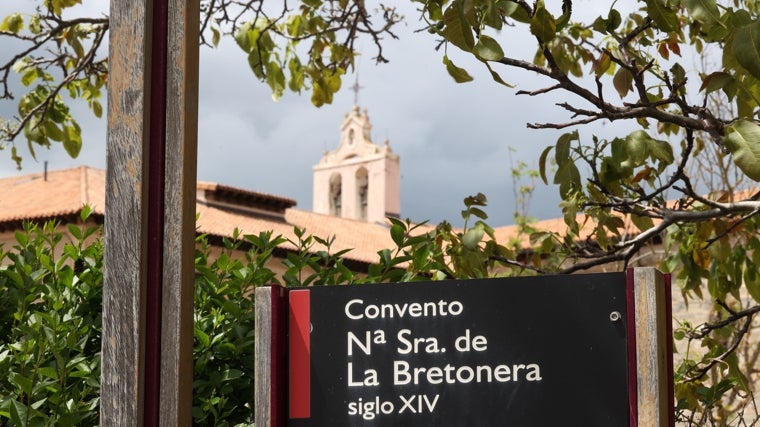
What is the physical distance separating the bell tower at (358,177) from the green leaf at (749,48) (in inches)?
2016

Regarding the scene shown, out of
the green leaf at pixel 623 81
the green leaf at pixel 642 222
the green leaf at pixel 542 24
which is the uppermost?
the green leaf at pixel 542 24

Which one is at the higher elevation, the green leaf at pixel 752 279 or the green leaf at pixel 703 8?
the green leaf at pixel 703 8

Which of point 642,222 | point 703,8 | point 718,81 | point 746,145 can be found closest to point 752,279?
point 642,222

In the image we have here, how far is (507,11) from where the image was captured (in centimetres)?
321

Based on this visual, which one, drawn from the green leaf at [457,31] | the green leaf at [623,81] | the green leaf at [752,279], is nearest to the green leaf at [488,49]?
the green leaf at [457,31]

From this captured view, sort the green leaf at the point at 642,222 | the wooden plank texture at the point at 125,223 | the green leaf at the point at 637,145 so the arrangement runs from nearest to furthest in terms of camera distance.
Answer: the wooden plank texture at the point at 125,223 < the green leaf at the point at 637,145 < the green leaf at the point at 642,222

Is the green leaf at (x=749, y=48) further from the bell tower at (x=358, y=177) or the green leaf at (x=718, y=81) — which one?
the bell tower at (x=358, y=177)

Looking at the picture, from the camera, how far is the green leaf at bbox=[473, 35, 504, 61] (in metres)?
3.08

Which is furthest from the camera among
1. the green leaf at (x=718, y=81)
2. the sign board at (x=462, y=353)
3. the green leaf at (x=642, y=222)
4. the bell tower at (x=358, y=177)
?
the bell tower at (x=358, y=177)

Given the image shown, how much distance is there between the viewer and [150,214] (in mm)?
2443

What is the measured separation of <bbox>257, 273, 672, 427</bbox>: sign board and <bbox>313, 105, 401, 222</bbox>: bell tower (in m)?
51.6

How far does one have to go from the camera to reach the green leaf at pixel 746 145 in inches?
121

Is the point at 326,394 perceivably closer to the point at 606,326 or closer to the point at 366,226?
the point at 606,326

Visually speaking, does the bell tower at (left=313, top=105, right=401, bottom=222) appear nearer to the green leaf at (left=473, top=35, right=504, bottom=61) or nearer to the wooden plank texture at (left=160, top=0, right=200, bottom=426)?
the green leaf at (left=473, top=35, right=504, bottom=61)
